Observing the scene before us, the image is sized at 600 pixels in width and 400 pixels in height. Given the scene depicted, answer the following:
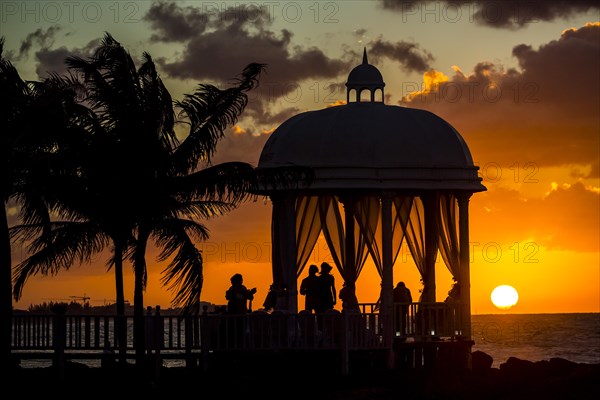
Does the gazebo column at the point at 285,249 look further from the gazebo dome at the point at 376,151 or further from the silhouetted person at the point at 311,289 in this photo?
the gazebo dome at the point at 376,151

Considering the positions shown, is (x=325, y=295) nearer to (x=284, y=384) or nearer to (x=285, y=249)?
(x=285, y=249)

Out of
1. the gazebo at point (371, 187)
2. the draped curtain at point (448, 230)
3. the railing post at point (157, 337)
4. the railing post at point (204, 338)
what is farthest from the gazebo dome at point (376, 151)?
the railing post at point (157, 337)

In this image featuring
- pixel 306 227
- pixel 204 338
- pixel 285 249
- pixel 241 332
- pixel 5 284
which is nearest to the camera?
pixel 204 338

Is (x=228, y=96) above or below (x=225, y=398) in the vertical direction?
above

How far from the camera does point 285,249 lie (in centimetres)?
3709

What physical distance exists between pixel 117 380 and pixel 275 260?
589 cm

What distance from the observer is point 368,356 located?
117 feet

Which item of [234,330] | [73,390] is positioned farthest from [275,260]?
[73,390]

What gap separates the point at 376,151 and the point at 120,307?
8.63 m

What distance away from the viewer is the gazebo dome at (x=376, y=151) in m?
36.1

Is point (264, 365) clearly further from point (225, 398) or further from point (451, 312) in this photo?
point (451, 312)

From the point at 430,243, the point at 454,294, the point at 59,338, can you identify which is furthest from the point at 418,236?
the point at 59,338

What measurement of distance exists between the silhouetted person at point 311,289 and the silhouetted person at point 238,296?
4.95 ft

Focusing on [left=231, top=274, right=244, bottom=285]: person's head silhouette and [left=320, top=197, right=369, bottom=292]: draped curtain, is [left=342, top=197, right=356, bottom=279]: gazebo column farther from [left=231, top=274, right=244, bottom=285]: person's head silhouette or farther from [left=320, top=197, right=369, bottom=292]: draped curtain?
[left=231, top=274, right=244, bottom=285]: person's head silhouette
